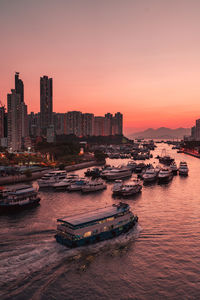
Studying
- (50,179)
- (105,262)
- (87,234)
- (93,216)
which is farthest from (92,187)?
(105,262)

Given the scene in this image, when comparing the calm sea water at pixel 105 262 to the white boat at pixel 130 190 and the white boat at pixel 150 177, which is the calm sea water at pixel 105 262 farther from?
the white boat at pixel 150 177

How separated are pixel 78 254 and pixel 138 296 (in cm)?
908

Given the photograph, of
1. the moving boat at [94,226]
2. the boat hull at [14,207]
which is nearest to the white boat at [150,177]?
the boat hull at [14,207]

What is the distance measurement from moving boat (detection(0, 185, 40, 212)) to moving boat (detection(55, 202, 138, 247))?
18.7 metres

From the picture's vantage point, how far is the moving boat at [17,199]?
1842 inches

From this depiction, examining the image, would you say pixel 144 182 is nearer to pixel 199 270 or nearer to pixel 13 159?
pixel 199 270

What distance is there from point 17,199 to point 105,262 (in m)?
27.1

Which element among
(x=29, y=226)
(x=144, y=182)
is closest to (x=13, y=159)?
(x=144, y=182)

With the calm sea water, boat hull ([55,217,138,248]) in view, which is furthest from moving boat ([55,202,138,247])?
Result: the calm sea water

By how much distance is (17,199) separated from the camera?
4784 centimetres

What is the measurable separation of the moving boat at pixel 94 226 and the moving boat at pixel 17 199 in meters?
18.7

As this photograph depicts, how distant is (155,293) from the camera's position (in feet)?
71.9

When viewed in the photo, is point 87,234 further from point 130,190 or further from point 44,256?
point 130,190

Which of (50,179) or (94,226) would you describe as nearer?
(94,226)
